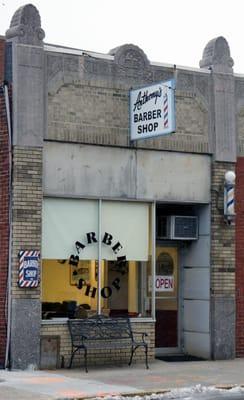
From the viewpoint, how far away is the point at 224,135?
1769 centimetres

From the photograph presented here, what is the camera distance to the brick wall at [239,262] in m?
17.7

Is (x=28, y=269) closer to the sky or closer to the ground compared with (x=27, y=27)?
closer to the ground

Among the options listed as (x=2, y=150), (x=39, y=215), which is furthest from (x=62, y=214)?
(x=2, y=150)

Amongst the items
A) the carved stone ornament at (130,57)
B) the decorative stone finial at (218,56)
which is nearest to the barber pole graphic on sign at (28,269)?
the carved stone ornament at (130,57)

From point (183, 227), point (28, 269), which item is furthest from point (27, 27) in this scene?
point (183, 227)

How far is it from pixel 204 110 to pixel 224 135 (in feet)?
2.23

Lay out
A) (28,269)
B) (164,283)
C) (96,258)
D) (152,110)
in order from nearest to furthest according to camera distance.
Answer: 1. (28,269)
2. (152,110)
3. (96,258)
4. (164,283)

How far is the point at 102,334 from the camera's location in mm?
15984

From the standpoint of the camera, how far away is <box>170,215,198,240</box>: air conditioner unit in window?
17.5 meters

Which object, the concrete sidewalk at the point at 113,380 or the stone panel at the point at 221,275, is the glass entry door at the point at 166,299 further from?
the concrete sidewalk at the point at 113,380

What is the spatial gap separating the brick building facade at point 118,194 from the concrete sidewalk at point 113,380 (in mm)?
660

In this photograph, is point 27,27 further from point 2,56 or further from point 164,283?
point 164,283

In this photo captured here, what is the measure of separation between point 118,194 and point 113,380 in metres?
3.84

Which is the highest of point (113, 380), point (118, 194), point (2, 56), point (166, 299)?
point (2, 56)
